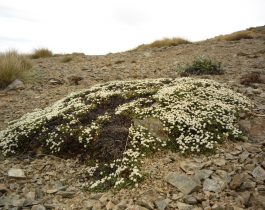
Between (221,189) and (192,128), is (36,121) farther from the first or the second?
(221,189)

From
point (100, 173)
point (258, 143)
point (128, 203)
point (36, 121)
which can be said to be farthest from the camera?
point (36, 121)

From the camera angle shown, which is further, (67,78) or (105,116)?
(67,78)

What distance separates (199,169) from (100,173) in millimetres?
1970

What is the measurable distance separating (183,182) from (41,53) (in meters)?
20.0

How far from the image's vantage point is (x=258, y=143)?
755cm

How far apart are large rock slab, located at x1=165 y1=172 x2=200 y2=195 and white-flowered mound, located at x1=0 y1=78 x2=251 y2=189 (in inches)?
24.4

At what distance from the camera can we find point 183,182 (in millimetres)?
6391

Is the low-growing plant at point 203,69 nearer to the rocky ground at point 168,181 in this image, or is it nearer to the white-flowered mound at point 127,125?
the rocky ground at point 168,181

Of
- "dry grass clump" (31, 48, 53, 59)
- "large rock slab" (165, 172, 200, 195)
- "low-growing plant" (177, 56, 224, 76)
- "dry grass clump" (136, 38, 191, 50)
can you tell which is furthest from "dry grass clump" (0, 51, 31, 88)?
"dry grass clump" (136, 38, 191, 50)

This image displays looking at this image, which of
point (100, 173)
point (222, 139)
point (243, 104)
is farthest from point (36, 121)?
point (243, 104)

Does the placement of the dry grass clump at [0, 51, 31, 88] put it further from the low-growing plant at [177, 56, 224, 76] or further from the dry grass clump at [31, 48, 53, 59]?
the dry grass clump at [31, 48, 53, 59]

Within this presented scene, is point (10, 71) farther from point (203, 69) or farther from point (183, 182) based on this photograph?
point (183, 182)

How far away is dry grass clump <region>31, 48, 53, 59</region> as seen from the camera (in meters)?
23.9

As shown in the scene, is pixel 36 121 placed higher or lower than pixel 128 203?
higher
